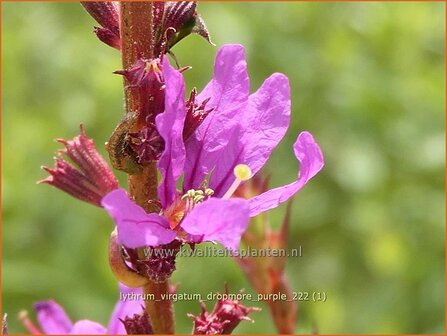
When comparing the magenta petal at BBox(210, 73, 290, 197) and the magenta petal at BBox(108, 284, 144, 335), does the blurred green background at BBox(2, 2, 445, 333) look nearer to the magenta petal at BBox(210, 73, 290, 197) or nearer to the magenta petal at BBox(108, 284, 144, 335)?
the magenta petal at BBox(108, 284, 144, 335)

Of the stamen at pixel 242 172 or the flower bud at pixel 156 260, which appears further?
the stamen at pixel 242 172

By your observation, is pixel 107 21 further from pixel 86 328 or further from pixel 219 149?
pixel 86 328

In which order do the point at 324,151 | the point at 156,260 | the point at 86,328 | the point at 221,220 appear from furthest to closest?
the point at 324,151 < the point at 86,328 < the point at 156,260 < the point at 221,220

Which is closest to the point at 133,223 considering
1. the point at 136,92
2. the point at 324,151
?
the point at 136,92

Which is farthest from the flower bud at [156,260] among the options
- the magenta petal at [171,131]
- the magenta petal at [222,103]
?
the magenta petal at [222,103]

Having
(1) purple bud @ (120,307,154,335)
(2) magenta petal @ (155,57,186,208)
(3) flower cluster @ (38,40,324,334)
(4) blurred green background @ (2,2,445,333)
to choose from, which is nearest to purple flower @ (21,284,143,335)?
(1) purple bud @ (120,307,154,335)

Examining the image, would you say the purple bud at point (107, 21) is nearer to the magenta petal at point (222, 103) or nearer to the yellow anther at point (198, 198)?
the magenta petal at point (222, 103)
